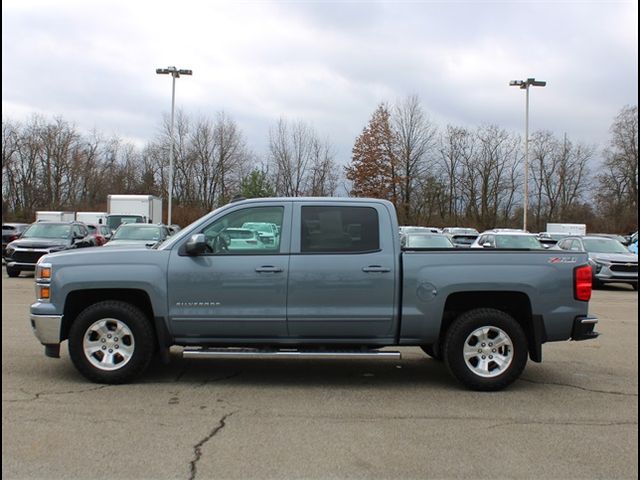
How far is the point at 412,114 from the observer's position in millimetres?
55594

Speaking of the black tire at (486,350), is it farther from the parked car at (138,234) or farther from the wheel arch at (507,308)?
the parked car at (138,234)

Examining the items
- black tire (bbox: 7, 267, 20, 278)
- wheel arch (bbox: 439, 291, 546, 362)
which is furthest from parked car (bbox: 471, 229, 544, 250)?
black tire (bbox: 7, 267, 20, 278)

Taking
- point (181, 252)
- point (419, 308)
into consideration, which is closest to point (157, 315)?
point (181, 252)

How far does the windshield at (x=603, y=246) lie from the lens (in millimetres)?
19266

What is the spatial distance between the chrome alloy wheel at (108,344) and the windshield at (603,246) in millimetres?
17365

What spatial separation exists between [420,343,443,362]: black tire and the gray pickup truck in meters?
0.53

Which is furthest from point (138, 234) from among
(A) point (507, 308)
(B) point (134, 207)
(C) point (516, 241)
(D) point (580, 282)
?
(B) point (134, 207)

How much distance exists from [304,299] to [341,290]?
377 mm

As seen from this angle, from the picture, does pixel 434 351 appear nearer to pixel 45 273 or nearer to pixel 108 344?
pixel 108 344

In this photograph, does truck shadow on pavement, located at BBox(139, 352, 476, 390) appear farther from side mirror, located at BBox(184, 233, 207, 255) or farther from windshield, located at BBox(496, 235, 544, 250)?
windshield, located at BBox(496, 235, 544, 250)

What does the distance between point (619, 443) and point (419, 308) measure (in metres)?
2.04

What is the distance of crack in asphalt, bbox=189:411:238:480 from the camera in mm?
3835

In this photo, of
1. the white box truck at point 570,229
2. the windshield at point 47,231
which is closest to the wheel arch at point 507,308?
the windshield at point 47,231

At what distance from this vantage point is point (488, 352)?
582 centimetres
